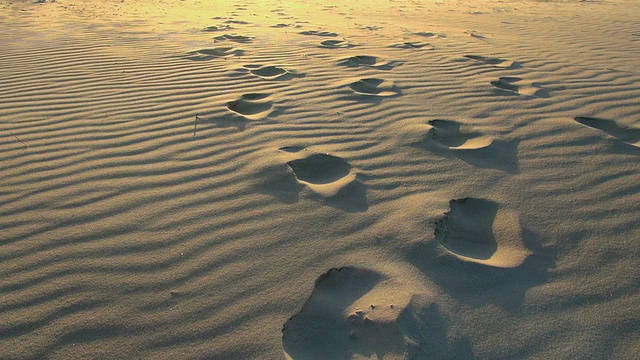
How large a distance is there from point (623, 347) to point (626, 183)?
1.24m

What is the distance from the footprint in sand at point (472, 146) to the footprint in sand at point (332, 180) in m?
0.65

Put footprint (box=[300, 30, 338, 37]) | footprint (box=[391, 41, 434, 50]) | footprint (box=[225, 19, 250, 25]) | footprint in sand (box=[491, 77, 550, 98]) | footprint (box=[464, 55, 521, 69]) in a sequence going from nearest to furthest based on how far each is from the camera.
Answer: footprint in sand (box=[491, 77, 550, 98]) < footprint (box=[464, 55, 521, 69]) < footprint (box=[391, 41, 434, 50]) < footprint (box=[300, 30, 338, 37]) < footprint (box=[225, 19, 250, 25])

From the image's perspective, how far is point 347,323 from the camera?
160 centimetres

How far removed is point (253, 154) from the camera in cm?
274

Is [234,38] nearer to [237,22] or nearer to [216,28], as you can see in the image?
[216,28]

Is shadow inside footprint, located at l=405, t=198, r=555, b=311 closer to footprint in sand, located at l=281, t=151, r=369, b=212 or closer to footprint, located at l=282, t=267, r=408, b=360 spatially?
footprint, located at l=282, t=267, r=408, b=360

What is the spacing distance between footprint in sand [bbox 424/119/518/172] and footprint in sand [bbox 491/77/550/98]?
94 centimetres

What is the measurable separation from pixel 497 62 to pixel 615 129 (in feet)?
6.39

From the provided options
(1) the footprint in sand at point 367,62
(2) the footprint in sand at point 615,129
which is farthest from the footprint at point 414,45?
(2) the footprint in sand at point 615,129

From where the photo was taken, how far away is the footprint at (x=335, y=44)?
218 inches

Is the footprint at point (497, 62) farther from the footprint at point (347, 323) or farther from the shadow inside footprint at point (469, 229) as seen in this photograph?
the footprint at point (347, 323)

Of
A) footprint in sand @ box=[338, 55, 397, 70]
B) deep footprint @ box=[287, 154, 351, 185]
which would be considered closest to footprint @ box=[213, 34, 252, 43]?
footprint in sand @ box=[338, 55, 397, 70]

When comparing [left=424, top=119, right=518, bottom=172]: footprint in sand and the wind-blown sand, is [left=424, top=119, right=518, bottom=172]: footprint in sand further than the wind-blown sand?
Yes

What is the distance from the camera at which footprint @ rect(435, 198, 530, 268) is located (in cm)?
190
